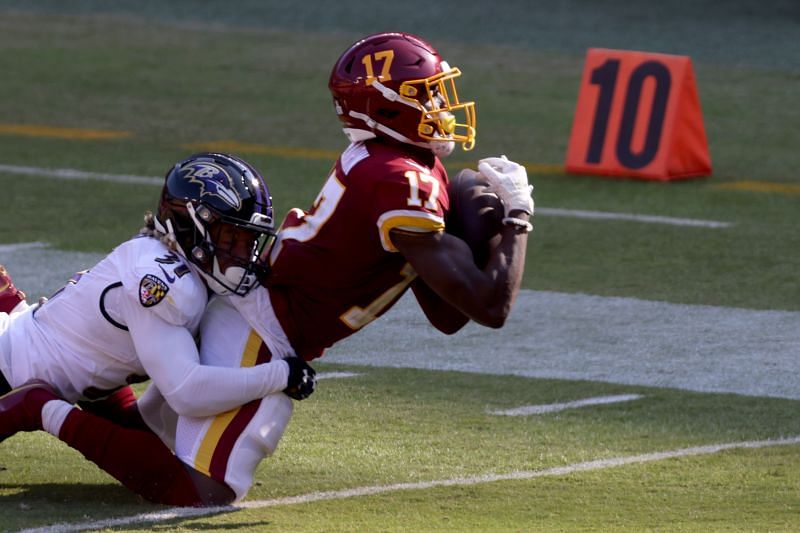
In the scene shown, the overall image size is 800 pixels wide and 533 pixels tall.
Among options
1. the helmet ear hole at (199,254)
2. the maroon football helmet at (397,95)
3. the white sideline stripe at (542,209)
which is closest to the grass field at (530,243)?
the white sideline stripe at (542,209)

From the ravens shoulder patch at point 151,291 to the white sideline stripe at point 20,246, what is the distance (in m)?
4.87

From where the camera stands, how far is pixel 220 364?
560cm

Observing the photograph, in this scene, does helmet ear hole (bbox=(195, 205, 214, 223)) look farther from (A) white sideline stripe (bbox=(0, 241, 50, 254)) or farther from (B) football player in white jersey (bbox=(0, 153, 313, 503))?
(A) white sideline stripe (bbox=(0, 241, 50, 254))

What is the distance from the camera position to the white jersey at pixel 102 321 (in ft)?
18.1

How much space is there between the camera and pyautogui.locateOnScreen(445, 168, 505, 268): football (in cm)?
562

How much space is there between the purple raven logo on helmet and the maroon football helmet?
414mm

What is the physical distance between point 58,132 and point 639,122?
4.78 metres

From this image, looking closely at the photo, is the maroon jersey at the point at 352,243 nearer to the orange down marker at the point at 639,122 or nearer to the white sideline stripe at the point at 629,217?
the white sideline stripe at the point at 629,217

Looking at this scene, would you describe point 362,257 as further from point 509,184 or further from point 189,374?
point 189,374

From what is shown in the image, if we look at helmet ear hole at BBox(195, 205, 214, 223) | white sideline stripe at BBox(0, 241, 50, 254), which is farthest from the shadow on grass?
white sideline stripe at BBox(0, 241, 50, 254)

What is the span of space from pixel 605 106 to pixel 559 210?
2.00 meters

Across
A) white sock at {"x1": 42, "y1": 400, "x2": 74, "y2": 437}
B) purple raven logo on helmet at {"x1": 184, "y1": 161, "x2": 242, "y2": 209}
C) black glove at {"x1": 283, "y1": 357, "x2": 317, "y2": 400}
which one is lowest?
white sock at {"x1": 42, "y1": 400, "x2": 74, "y2": 437}

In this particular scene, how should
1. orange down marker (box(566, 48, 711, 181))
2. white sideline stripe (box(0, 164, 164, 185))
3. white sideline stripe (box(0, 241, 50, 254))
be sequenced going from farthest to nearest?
orange down marker (box(566, 48, 711, 181)), white sideline stripe (box(0, 164, 164, 185)), white sideline stripe (box(0, 241, 50, 254))

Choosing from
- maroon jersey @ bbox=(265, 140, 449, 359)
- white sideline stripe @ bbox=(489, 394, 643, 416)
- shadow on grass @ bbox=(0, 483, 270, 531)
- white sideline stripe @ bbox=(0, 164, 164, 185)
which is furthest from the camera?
white sideline stripe @ bbox=(0, 164, 164, 185)
